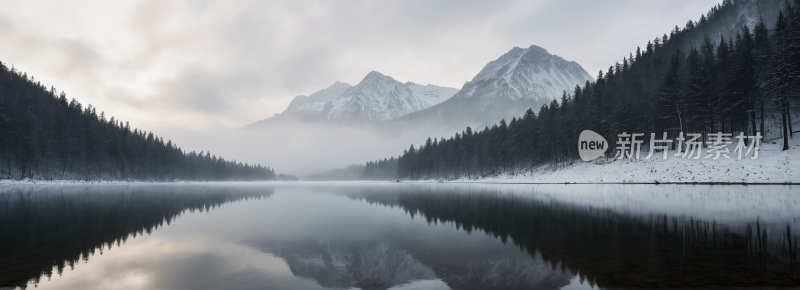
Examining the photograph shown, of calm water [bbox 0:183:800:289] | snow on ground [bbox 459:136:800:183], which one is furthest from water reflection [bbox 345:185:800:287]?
snow on ground [bbox 459:136:800:183]

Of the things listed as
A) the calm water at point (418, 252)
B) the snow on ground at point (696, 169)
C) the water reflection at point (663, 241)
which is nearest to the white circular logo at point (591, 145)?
the snow on ground at point (696, 169)

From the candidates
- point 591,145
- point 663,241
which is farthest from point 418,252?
point 591,145

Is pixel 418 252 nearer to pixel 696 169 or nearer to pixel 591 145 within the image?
pixel 696 169

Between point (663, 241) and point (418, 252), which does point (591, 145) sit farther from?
point (418, 252)

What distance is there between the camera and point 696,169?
49.9 m

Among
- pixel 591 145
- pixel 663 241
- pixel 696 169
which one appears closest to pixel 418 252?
pixel 663 241

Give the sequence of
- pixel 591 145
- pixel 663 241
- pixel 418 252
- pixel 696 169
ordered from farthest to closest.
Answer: pixel 591 145 → pixel 696 169 → pixel 663 241 → pixel 418 252

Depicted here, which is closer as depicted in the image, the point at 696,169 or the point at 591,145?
the point at 696,169

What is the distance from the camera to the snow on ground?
136ft

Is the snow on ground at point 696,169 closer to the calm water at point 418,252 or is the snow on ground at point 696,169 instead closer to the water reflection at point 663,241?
the water reflection at point 663,241

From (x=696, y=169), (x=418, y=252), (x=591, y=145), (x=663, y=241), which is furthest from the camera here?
(x=591, y=145)

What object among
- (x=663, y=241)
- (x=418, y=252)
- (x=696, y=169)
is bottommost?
(x=418, y=252)

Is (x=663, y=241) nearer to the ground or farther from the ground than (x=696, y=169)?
nearer to the ground

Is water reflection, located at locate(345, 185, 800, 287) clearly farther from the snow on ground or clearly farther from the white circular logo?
the white circular logo
